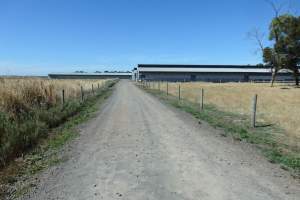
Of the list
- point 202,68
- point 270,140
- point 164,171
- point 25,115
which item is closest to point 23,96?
point 25,115

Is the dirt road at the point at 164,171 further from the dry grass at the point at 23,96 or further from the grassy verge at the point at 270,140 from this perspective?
the dry grass at the point at 23,96

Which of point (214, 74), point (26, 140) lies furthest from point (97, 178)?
point (214, 74)

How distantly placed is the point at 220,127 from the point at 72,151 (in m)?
6.80

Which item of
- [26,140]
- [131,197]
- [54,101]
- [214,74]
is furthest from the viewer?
[214,74]

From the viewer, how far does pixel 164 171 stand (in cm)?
761

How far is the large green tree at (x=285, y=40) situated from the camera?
65250 millimetres

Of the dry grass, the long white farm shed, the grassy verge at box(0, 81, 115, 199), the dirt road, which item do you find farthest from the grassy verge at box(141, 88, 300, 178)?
the long white farm shed

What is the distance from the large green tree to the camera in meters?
65.2

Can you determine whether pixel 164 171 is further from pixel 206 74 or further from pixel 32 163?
pixel 206 74

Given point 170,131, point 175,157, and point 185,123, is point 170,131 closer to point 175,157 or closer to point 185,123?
point 185,123

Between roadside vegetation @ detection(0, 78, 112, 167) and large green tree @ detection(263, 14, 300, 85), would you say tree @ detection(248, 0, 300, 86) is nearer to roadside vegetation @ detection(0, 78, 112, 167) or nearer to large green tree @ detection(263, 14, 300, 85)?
large green tree @ detection(263, 14, 300, 85)

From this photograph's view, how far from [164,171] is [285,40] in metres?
63.0

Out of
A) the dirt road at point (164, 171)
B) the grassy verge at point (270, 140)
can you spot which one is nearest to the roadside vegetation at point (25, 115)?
the dirt road at point (164, 171)

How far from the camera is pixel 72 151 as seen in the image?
992 centimetres
